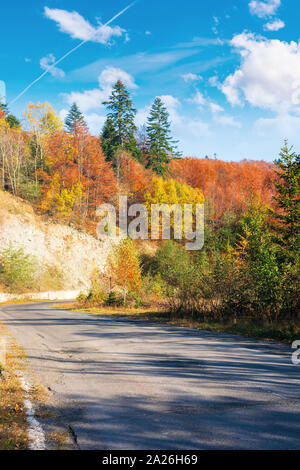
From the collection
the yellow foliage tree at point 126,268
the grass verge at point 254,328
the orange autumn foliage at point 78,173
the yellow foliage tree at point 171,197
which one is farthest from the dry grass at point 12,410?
the yellow foliage tree at point 171,197

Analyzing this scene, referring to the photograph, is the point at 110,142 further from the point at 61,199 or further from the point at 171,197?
the point at 61,199

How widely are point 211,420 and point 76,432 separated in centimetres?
182

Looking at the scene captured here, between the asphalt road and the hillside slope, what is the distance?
1682 inches

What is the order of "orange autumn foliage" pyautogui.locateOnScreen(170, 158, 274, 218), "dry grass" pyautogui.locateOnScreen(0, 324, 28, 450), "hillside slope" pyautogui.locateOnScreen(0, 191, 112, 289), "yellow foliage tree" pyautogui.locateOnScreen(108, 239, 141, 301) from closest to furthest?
1. "dry grass" pyautogui.locateOnScreen(0, 324, 28, 450)
2. "yellow foliage tree" pyautogui.locateOnScreen(108, 239, 141, 301)
3. "hillside slope" pyautogui.locateOnScreen(0, 191, 112, 289)
4. "orange autumn foliage" pyautogui.locateOnScreen(170, 158, 274, 218)

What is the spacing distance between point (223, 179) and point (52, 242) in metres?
50.7

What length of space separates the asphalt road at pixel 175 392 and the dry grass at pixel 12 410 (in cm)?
Result: 56

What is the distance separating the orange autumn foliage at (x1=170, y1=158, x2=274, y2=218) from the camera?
77.8 meters

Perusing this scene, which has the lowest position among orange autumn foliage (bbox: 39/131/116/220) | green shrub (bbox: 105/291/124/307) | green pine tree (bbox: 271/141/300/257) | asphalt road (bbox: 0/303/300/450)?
green shrub (bbox: 105/291/124/307)

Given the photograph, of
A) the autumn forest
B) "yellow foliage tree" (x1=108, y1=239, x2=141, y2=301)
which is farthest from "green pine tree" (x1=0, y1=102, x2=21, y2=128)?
"yellow foliage tree" (x1=108, y1=239, x2=141, y2=301)

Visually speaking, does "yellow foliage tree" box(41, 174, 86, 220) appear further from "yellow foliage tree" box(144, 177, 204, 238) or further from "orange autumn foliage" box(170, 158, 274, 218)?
"orange autumn foliage" box(170, 158, 274, 218)

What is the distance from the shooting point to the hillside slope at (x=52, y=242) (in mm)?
52750

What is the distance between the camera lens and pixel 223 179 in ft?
297

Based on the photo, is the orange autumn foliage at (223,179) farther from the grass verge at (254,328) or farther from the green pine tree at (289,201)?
the grass verge at (254,328)

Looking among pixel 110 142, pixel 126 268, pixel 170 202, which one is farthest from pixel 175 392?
pixel 110 142
